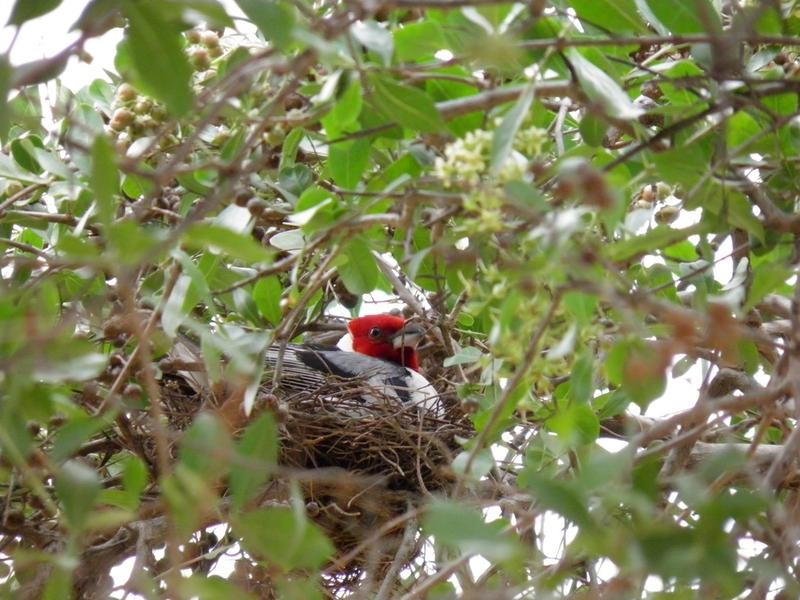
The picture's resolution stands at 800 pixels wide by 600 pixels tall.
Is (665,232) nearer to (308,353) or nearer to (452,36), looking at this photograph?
(452,36)

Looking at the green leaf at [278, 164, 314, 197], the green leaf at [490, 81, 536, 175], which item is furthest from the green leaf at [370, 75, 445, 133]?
the green leaf at [278, 164, 314, 197]

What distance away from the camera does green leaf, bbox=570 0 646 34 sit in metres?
2.23

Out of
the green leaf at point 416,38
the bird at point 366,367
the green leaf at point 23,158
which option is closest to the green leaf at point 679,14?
the green leaf at point 416,38

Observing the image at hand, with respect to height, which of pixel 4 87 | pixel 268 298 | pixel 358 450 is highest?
pixel 4 87

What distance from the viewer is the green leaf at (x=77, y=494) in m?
1.54

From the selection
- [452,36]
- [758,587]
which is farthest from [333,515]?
[452,36]

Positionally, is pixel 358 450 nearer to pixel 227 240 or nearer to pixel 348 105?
pixel 348 105

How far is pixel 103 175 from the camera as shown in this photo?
1562 mm

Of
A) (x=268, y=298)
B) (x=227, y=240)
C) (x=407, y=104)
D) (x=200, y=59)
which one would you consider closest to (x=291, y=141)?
(x=200, y=59)

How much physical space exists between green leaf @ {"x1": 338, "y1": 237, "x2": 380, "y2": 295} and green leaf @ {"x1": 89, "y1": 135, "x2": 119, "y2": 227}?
0.99 meters

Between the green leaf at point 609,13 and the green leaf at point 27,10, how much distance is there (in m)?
0.97

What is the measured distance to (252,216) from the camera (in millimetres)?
2420

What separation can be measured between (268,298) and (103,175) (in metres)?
1.59

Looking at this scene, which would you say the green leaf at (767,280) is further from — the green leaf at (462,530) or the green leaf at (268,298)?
the green leaf at (268,298)
